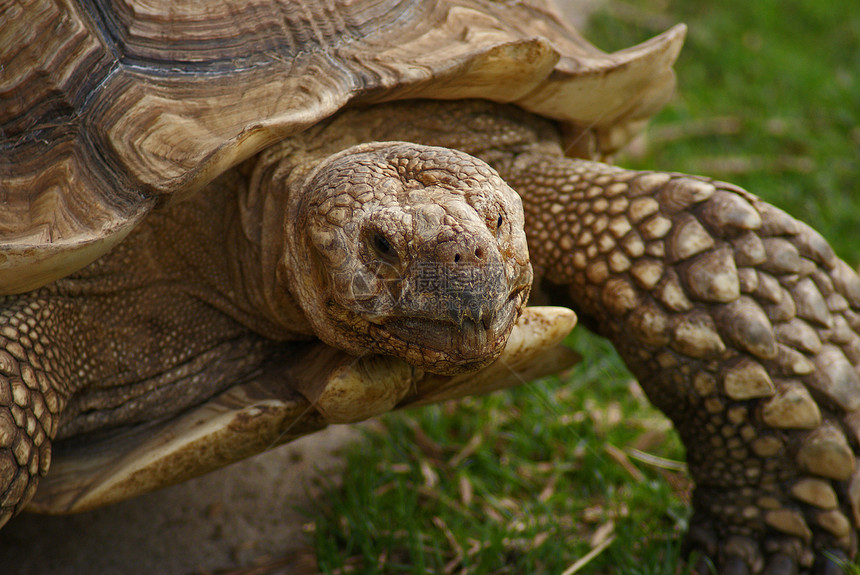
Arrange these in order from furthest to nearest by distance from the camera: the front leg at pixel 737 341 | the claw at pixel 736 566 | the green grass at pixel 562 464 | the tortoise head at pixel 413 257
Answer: the green grass at pixel 562 464 < the claw at pixel 736 566 < the front leg at pixel 737 341 < the tortoise head at pixel 413 257

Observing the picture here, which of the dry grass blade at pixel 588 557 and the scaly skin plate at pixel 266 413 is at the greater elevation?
the scaly skin plate at pixel 266 413

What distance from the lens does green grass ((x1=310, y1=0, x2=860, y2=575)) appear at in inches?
93.4

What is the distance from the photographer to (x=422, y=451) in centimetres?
290

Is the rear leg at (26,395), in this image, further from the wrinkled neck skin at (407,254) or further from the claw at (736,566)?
the claw at (736,566)

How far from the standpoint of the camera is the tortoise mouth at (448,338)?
1564 millimetres

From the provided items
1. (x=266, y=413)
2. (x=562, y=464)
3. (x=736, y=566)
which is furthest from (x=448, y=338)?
(x=562, y=464)

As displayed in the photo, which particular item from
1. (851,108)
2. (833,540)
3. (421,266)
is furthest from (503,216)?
(851,108)

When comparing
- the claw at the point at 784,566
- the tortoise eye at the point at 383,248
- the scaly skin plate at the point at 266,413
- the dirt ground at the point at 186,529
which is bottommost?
the dirt ground at the point at 186,529

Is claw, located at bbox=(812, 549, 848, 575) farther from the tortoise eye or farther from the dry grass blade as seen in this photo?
the tortoise eye

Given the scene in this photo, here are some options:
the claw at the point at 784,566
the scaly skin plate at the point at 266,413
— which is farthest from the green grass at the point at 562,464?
the scaly skin plate at the point at 266,413

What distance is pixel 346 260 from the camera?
1.65m

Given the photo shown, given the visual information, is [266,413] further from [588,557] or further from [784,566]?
[784,566]

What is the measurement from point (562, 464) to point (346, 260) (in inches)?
56.5

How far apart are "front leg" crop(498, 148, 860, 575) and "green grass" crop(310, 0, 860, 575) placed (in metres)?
0.30
